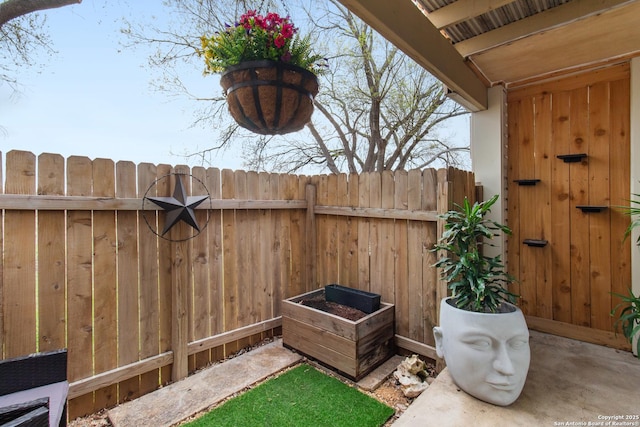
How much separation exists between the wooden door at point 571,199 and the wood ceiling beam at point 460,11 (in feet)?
4.42

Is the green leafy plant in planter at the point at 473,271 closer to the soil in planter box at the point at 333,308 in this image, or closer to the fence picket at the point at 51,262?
the soil in planter box at the point at 333,308

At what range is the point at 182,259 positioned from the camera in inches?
84.6

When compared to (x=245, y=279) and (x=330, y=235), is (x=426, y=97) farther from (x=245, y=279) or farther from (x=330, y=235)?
(x=245, y=279)

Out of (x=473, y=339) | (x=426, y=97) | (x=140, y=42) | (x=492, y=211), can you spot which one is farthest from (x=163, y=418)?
(x=426, y=97)

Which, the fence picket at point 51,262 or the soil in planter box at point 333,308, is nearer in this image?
the fence picket at point 51,262

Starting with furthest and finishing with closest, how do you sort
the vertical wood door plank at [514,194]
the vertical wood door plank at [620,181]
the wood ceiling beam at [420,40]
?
the vertical wood door plank at [514,194], the vertical wood door plank at [620,181], the wood ceiling beam at [420,40]

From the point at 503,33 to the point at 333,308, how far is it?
2.39m

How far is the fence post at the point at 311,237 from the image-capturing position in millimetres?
2992

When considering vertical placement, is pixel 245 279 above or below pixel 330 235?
below

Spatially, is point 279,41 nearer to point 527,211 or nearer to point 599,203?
point 527,211

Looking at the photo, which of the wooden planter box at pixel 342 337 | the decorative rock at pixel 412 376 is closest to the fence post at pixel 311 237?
the wooden planter box at pixel 342 337

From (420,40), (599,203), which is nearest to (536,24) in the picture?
(420,40)

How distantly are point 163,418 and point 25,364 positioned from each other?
0.80m

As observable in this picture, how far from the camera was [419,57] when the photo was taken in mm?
1772
